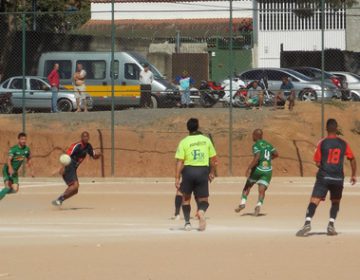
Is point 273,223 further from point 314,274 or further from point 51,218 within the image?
point 314,274

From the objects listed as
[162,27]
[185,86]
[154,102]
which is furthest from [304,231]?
[162,27]

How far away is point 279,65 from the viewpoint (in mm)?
46500

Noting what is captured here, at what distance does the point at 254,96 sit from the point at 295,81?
12.5 ft

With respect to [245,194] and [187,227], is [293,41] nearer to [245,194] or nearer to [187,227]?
[245,194]

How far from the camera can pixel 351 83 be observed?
3850 cm

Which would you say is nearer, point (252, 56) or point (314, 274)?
point (314, 274)

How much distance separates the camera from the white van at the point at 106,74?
1330 inches

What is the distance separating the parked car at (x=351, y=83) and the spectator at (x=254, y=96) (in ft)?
14.1

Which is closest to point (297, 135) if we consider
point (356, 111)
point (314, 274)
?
point (356, 111)

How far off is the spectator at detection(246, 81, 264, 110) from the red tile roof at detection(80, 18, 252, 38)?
12.3 meters

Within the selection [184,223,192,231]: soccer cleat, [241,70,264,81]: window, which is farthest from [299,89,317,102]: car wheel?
[184,223,192,231]: soccer cleat

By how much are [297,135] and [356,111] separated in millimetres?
3381

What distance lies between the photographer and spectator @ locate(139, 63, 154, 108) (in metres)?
33.9

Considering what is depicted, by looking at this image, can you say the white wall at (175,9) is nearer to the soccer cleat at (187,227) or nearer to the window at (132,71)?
the window at (132,71)
